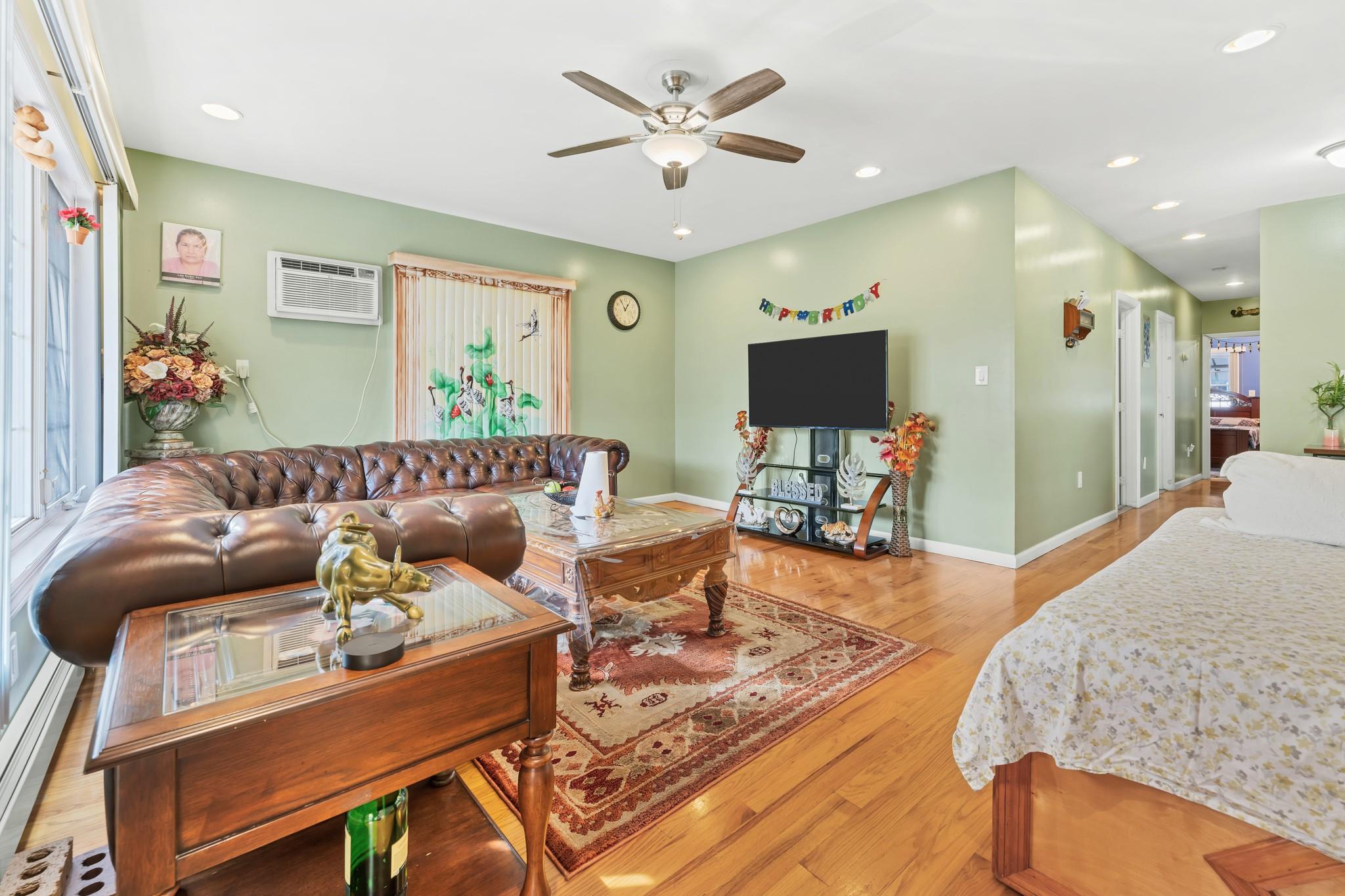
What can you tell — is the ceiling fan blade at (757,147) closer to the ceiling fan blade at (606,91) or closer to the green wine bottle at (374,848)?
the ceiling fan blade at (606,91)

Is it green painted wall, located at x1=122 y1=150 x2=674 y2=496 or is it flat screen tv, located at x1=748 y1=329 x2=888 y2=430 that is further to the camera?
flat screen tv, located at x1=748 y1=329 x2=888 y2=430

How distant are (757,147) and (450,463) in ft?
9.14

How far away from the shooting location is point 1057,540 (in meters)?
4.27

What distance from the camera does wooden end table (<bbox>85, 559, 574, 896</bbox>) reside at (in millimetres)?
647

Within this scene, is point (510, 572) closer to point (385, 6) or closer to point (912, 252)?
point (385, 6)

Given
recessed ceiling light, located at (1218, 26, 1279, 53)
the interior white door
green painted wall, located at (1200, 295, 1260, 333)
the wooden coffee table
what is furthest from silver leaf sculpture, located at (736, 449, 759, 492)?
green painted wall, located at (1200, 295, 1260, 333)

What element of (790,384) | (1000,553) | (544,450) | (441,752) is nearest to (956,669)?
(1000,553)

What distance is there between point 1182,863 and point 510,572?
4.53ft

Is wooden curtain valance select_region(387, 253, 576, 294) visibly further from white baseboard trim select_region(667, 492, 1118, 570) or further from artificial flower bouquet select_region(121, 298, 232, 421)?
white baseboard trim select_region(667, 492, 1118, 570)

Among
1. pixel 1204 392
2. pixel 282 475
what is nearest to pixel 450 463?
pixel 282 475

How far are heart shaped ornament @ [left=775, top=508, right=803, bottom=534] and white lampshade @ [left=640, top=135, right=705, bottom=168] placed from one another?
263 centimetres

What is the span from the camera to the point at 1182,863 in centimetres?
100

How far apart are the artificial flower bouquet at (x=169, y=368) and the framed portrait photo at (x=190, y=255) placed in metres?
0.16

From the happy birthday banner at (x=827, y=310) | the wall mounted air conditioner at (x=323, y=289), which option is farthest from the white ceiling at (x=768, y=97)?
the happy birthday banner at (x=827, y=310)
